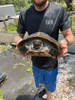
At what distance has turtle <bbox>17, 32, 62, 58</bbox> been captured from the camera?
107 centimetres

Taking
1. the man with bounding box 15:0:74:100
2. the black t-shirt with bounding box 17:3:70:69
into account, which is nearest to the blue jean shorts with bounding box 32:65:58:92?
the man with bounding box 15:0:74:100

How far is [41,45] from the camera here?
1130 millimetres

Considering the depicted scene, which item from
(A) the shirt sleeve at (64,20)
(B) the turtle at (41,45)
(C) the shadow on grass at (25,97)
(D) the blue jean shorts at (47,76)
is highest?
(A) the shirt sleeve at (64,20)

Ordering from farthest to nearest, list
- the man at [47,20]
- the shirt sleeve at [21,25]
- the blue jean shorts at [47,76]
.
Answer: the blue jean shorts at [47,76] → the shirt sleeve at [21,25] → the man at [47,20]

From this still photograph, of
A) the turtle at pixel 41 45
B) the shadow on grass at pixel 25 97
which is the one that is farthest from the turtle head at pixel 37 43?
the shadow on grass at pixel 25 97

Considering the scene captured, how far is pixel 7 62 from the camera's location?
3678 millimetres

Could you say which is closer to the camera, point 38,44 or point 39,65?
point 38,44

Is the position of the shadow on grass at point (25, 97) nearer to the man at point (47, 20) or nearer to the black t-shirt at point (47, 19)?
the man at point (47, 20)

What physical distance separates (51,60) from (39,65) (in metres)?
0.20

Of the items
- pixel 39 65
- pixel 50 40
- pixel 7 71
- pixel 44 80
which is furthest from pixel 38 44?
pixel 7 71

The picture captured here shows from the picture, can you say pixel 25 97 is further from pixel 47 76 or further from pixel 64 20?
pixel 64 20

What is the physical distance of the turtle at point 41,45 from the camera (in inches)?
42.3

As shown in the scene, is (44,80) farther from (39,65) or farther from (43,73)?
(39,65)

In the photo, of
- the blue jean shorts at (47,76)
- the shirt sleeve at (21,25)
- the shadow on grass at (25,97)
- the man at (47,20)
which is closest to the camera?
the man at (47,20)
